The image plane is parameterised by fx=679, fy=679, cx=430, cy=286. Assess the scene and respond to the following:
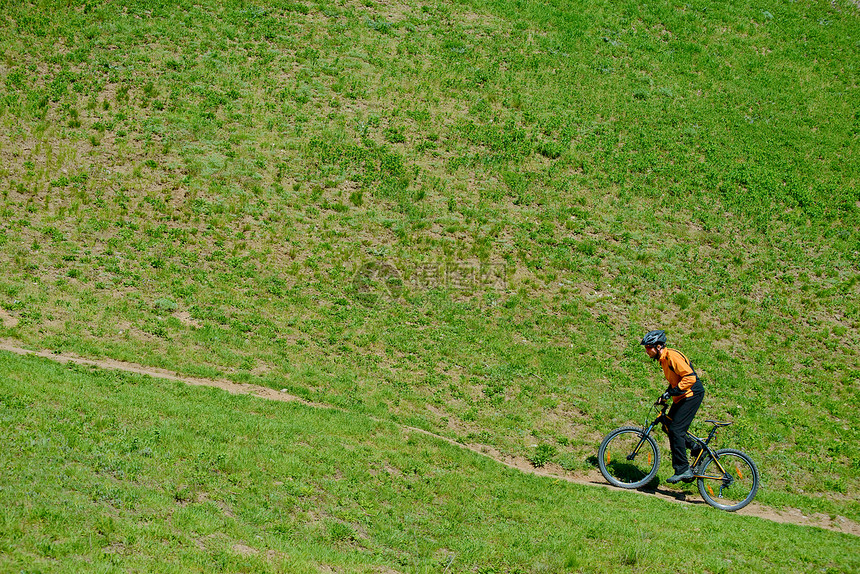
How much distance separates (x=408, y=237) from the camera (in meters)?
18.8

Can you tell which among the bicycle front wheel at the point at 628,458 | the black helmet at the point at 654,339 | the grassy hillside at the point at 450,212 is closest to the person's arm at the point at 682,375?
the black helmet at the point at 654,339

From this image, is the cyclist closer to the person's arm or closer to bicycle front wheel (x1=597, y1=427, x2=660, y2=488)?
the person's arm

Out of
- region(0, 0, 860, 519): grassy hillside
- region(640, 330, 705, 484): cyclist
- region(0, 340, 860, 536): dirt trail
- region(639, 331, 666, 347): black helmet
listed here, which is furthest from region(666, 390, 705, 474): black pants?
region(0, 0, 860, 519): grassy hillside

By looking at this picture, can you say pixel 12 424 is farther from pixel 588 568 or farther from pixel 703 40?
pixel 703 40

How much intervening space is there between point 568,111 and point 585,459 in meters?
15.1

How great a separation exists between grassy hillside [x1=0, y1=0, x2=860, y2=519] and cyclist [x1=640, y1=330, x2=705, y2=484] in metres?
1.80

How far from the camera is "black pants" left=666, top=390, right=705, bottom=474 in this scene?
1168cm

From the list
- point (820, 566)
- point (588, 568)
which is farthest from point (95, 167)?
point (820, 566)

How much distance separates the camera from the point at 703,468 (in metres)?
11.9

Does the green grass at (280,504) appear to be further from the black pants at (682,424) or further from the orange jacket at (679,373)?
the orange jacket at (679,373)

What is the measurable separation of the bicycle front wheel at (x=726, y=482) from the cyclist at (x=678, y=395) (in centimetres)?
29

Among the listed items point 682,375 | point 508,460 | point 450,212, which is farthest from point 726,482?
point 450,212

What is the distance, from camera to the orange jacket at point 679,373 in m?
11.5

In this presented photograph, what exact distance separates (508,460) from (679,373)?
3.56 m
